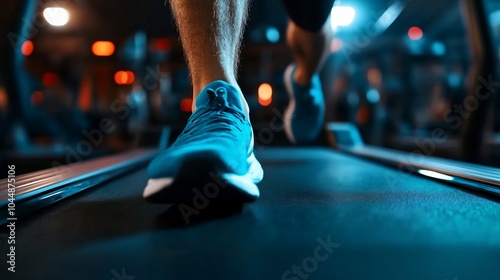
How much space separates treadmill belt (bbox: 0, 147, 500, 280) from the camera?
0.49 meters

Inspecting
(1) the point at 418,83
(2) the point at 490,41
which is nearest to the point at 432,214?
(2) the point at 490,41

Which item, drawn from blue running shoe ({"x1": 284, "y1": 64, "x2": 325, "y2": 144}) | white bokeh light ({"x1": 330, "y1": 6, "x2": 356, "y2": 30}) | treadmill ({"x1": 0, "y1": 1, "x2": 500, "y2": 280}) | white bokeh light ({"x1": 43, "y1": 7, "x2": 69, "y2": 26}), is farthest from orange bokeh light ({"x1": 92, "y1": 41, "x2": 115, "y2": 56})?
treadmill ({"x1": 0, "y1": 1, "x2": 500, "y2": 280})

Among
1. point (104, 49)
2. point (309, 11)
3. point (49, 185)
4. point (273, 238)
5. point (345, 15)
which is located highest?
point (345, 15)

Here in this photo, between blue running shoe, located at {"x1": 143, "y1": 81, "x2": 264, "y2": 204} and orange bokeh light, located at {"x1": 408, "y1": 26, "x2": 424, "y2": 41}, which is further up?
orange bokeh light, located at {"x1": 408, "y1": 26, "x2": 424, "y2": 41}

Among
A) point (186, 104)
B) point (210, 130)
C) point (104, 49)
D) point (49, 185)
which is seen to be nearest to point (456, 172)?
point (210, 130)

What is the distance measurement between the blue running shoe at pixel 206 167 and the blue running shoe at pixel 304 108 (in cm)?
93

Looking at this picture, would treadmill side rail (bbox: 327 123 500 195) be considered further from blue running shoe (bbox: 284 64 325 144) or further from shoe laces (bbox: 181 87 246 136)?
shoe laces (bbox: 181 87 246 136)

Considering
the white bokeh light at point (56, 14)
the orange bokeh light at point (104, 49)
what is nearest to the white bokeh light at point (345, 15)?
the white bokeh light at point (56, 14)

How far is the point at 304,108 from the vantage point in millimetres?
1739

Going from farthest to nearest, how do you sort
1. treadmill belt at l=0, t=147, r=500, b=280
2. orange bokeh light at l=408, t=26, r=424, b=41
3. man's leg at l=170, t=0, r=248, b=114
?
orange bokeh light at l=408, t=26, r=424, b=41 < man's leg at l=170, t=0, r=248, b=114 < treadmill belt at l=0, t=147, r=500, b=280

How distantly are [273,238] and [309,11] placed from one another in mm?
910

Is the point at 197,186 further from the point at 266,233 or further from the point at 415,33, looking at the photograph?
the point at 415,33

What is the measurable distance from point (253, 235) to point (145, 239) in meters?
0.15

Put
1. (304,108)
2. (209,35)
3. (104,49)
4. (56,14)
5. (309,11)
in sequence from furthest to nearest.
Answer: (104,49)
(56,14)
(304,108)
(309,11)
(209,35)
